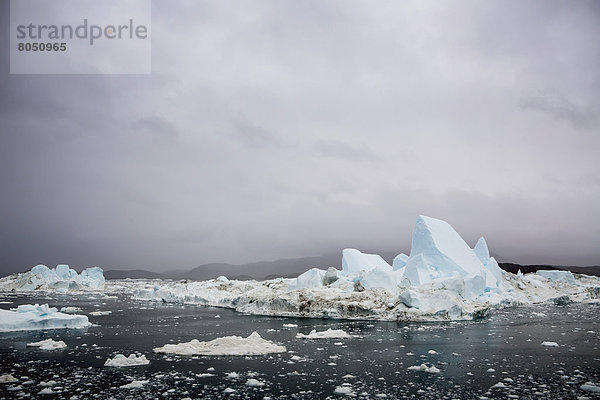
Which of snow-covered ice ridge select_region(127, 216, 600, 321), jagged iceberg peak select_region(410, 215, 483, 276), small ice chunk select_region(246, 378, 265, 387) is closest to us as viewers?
small ice chunk select_region(246, 378, 265, 387)

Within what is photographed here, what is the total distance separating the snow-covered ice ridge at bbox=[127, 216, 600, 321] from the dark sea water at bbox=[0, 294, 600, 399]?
266 cm

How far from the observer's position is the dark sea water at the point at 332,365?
724 cm

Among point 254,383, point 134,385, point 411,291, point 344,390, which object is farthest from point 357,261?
point 134,385

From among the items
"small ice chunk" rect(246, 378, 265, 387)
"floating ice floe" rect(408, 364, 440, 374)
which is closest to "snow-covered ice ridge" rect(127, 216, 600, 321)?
"floating ice floe" rect(408, 364, 440, 374)

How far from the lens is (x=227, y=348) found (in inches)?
431

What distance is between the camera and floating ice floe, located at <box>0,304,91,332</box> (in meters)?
14.9

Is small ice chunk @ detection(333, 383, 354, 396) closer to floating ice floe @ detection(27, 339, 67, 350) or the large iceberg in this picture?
floating ice floe @ detection(27, 339, 67, 350)

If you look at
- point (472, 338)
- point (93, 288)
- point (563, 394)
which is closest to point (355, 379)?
point (563, 394)

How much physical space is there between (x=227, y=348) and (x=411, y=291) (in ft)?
32.4

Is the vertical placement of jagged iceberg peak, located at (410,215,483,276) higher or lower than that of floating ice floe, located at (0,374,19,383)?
higher

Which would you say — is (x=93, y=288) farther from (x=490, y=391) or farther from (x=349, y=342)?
(x=490, y=391)

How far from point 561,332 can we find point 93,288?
49088 mm

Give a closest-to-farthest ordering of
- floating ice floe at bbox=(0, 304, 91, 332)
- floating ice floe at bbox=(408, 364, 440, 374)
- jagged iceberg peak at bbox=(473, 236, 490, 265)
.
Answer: floating ice floe at bbox=(408, 364, 440, 374) < floating ice floe at bbox=(0, 304, 91, 332) < jagged iceberg peak at bbox=(473, 236, 490, 265)

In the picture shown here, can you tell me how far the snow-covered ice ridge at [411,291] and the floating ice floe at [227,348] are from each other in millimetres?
8542
